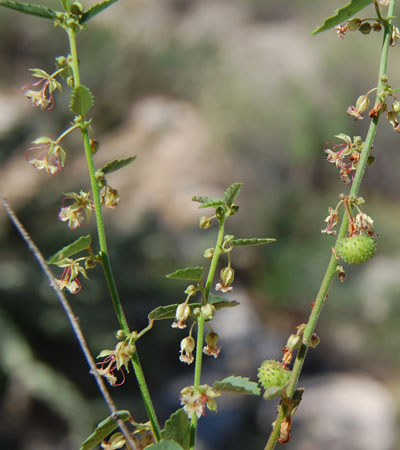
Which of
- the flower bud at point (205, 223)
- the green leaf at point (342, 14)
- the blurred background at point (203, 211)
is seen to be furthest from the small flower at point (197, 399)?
the blurred background at point (203, 211)

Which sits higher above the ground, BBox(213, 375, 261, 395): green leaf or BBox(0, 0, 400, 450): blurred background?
BBox(0, 0, 400, 450): blurred background

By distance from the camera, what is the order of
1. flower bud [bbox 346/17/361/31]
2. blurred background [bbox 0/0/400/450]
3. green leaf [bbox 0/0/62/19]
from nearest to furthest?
green leaf [bbox 0/0/62/19]
flower bud [bbox 346/17/361/31]
blurred background [bbox 0/0/400/450]

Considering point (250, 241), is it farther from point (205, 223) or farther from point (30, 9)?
→ point (30, 9)

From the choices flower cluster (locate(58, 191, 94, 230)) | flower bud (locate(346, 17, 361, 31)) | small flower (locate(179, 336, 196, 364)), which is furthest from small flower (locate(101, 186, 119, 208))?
flower bud (locate(346, 17, 361, 31))

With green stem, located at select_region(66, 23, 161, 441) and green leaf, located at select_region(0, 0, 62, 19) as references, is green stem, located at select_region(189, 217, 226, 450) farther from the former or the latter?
green leaf, located at select_region(0, 0, 62, 19)

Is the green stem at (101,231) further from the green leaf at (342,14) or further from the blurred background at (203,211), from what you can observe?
the blurred background at (203,211)

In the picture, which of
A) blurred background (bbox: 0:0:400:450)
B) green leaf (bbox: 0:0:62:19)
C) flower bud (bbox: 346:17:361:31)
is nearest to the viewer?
green leaf (bbox: 0:0:62:19)

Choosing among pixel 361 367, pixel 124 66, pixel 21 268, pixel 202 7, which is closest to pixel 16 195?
pixel 21 268

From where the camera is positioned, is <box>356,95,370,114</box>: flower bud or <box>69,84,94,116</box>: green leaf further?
<box>356,95,370,114</box>: flower bud
